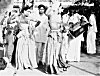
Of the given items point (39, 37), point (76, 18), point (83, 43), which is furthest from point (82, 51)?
point (39, 37)

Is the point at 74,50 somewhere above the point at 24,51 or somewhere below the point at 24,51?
below

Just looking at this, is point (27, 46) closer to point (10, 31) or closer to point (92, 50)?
point (10, 31)

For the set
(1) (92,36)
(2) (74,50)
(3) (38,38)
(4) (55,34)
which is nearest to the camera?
(4) (55,34)

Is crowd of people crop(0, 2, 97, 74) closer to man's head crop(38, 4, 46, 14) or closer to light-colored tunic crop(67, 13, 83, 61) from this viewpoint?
man's head crop(38, 4, 46, 14)

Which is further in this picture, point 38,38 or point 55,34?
point 38,38

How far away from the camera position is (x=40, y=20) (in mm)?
7855

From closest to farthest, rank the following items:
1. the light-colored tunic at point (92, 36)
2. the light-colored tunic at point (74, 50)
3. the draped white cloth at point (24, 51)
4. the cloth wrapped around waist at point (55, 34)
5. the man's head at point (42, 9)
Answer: the cloth wrapped around waist at point (55, 34) < the man's head at point (42, 9) < the draped white cloth at point (24, 51) < the light-colored tunic at point (74, 50) < the light-colored tunic at point (92, 36)


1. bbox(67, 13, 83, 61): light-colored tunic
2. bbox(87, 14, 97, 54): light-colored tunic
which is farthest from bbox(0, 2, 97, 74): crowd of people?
bbox(87, 14, 97, 54): light-colored tunic

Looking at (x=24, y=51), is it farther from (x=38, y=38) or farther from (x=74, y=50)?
(x=74, y=50)

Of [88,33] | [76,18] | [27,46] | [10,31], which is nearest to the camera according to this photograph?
[27,46]

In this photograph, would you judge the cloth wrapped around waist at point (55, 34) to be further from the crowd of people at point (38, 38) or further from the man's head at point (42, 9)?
the man's head at point (42, 9)

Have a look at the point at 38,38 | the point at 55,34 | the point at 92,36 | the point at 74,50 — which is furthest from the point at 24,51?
the point at 92,36

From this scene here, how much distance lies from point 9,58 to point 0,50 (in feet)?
8.37

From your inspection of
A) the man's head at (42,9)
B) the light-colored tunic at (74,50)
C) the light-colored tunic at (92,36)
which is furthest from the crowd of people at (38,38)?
the light-colored tunic at (92,36)
